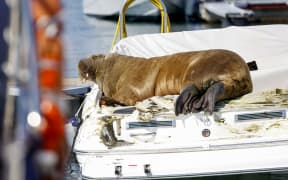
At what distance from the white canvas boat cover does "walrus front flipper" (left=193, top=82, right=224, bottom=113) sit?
220 cm

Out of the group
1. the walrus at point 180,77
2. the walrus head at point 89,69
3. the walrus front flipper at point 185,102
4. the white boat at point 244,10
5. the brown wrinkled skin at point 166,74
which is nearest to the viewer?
the walrus front flipper at point 185,102

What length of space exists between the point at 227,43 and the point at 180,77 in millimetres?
2679

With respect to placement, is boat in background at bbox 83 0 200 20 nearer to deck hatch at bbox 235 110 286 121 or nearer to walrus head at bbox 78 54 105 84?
walrus head at bbox 78 54 105 84

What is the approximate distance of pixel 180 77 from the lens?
247 inches

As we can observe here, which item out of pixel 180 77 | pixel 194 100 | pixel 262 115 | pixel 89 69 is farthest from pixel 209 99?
pixel 89 69

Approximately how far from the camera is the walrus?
569 centimetres

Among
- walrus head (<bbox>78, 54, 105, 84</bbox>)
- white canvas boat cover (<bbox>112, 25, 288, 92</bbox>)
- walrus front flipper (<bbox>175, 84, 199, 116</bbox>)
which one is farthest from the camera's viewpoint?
white canvas boat cover (<bbox>112, 25, 288, 92</bbox>)

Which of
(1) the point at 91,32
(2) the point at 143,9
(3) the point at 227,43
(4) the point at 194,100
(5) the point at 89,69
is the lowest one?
(4) the point at 194,100

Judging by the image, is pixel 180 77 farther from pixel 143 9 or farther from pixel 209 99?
pixel 143 9

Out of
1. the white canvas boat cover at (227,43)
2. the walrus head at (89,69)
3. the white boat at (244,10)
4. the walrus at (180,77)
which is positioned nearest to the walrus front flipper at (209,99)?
the walrus at (180,77)

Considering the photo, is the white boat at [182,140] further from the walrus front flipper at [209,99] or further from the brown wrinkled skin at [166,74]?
the brown wrinkled skin at [166,74]

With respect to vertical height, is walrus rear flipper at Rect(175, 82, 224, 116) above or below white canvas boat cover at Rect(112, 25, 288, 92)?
below

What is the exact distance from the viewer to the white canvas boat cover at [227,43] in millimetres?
8414

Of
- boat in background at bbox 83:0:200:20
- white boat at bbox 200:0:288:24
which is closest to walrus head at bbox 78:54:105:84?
white boat at bbox 200:0:288:24
